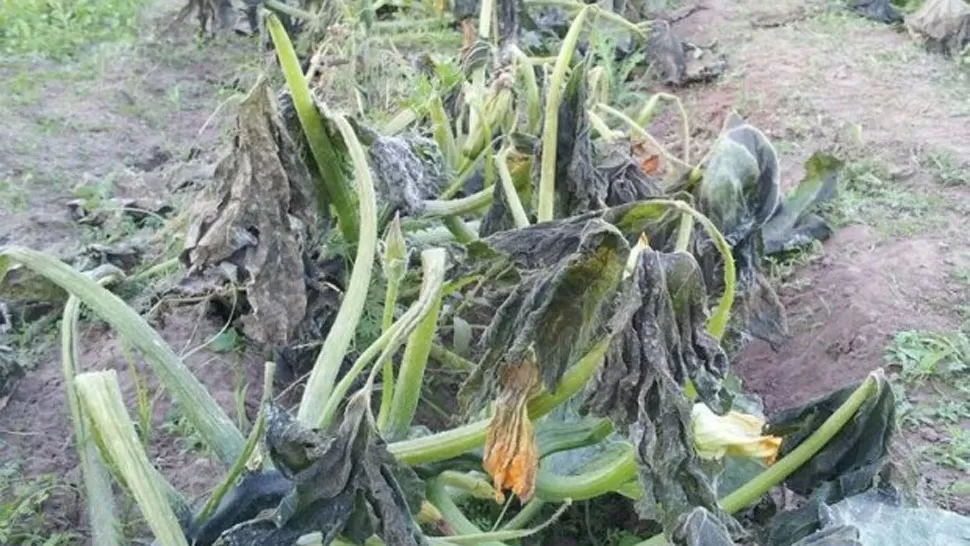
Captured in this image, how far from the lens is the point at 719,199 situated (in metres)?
2.32

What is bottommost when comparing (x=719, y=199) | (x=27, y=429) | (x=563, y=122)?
(x=27, y=429)

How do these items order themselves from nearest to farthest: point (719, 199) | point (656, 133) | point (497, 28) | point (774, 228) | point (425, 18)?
point (719, 199)
point (774, 228)
point (497, 28)
point (656, 133)
point (425, 18)

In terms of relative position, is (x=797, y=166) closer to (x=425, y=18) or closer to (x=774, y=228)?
(x=774, y=228)

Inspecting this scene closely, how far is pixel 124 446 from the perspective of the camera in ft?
4.47

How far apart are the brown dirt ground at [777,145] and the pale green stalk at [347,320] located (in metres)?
0.41

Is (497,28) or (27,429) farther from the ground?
(497,28)

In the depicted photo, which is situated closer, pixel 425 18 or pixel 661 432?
pixel 661 432

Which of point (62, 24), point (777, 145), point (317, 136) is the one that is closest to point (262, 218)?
point (317, 136)

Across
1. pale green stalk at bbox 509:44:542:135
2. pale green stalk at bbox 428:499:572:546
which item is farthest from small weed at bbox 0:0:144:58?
pale green stalk at bbox 428:499:572:546

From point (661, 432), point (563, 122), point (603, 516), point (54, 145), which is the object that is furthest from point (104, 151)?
point (661, 432)

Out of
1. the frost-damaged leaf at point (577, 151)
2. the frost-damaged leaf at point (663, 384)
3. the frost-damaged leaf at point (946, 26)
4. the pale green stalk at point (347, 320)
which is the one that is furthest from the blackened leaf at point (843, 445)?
the frost-damaged leaf at point (946, 26)

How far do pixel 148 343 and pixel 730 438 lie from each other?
29.7 inches

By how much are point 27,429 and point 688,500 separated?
4.19 ft

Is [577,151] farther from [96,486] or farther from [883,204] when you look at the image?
[883,204]
